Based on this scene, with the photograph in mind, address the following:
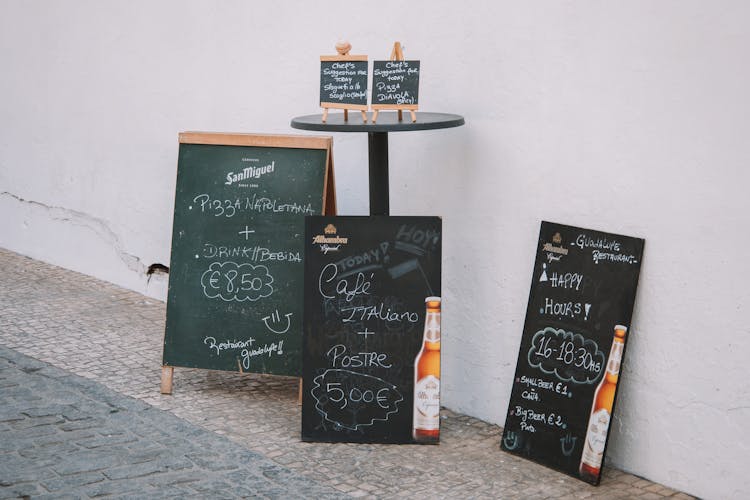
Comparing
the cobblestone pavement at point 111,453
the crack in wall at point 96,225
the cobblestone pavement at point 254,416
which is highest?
the crack in wall at point 96,225

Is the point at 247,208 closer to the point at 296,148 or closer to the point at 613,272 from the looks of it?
the point at 296,148

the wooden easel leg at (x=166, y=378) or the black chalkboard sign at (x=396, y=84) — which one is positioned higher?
the black chalkboard sign at (x=396, y=84)

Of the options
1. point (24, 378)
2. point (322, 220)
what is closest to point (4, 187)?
point (24, 378)

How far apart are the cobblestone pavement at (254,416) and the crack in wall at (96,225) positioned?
0.87 ft

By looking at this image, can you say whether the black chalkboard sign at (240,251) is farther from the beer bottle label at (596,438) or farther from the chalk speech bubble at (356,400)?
the beer bottle label at (596,438)

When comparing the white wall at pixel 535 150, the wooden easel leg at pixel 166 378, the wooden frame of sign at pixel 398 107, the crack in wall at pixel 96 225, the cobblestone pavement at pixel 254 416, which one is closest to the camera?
the white wall at pixel 535 150

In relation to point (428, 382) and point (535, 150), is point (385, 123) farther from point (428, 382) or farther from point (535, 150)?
point (428, 382)

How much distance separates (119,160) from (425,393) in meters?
3.95

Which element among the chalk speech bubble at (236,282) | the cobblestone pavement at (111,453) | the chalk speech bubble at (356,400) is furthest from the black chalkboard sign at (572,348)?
the chalk speech bubble at (236,282)

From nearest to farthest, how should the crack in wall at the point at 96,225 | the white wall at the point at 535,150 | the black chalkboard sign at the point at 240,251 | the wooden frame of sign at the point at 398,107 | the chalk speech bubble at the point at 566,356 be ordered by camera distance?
1. the white wall at the point at 535,150
2. the chalk speech bubble at the point at 566,356
3. the wooden frame of sign at the point at 398,107
4. the black chalkboard sign at the point at 240,251
5. the crack in wall at the point at 96,225

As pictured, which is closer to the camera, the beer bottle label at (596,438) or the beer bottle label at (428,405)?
the beer bottle label at (596,438)

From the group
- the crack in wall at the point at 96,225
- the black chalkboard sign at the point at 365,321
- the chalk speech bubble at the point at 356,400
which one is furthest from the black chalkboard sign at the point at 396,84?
the crack in wall at the point at 96,225

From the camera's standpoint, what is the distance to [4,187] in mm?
9336

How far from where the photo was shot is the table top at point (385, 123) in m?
4.83
